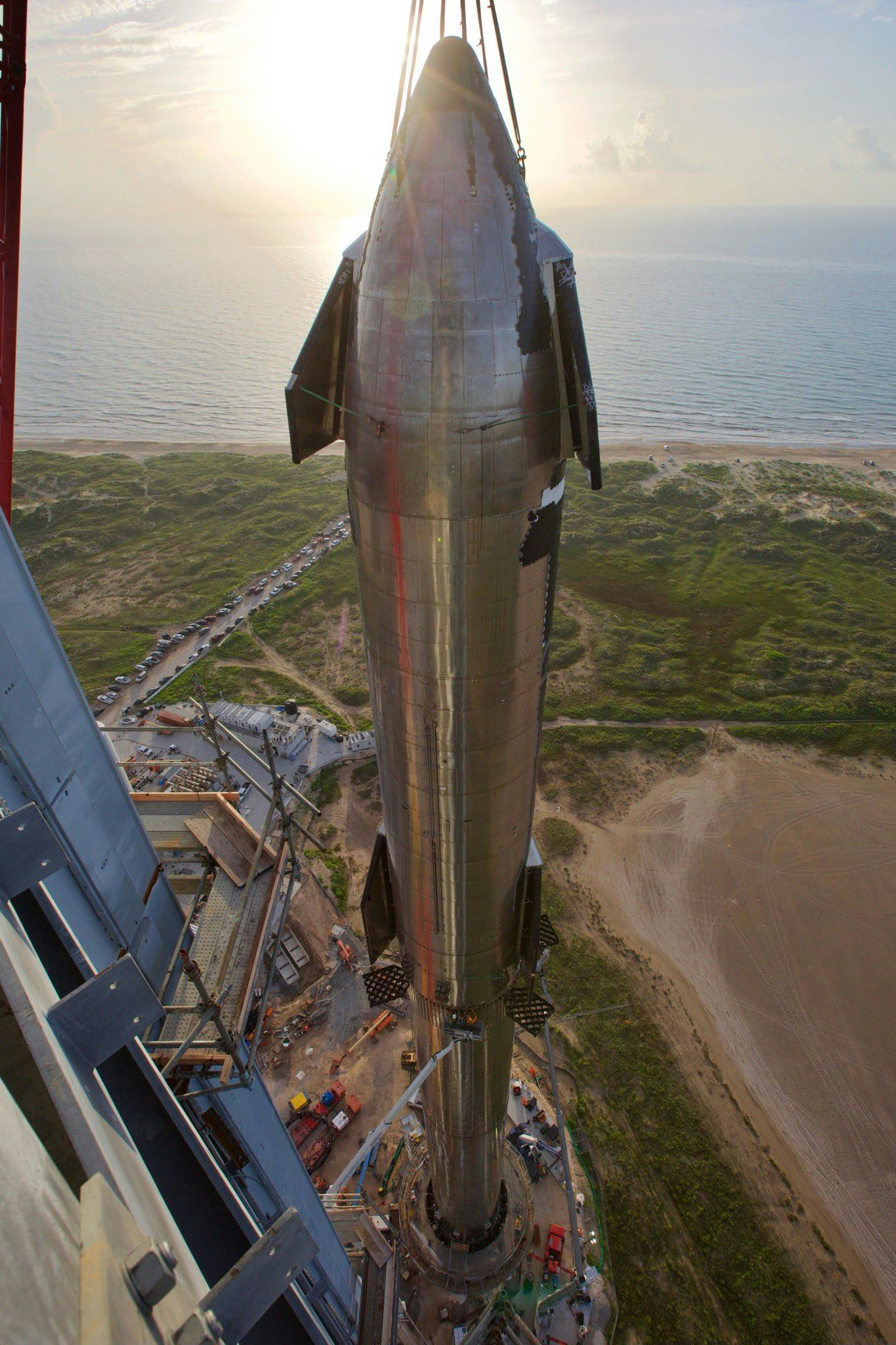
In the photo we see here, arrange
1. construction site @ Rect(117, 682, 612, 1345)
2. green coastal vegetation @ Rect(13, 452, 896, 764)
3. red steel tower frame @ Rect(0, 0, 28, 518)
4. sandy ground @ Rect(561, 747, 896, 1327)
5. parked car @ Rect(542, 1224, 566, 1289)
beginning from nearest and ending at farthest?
1. red steel tower frame @ Rect(0, 0, 28, 518)
2. construction site @ Rect(117, 682, 612, 1345)
3. parked car @ Rect(542, 1224, 566, 1289)
4. sandy ground @ Rect(561, 747, 896, 1327)
5. green coastal vegetation @ Rect(13, 452, 896, 764)

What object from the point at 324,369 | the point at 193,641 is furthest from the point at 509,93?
the point at 193,641

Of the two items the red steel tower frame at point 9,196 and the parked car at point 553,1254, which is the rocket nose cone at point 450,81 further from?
the parked car at point 553,1254

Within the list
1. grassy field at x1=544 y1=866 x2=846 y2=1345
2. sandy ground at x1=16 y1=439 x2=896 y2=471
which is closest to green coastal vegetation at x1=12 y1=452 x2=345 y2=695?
sandy ground at x1=16 y1=439 x2=896 y2=471

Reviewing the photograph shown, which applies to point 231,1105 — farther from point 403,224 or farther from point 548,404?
point 403,224

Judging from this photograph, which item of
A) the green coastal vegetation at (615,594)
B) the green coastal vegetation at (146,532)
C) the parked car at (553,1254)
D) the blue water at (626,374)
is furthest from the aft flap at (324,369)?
the blue water at (626,374)

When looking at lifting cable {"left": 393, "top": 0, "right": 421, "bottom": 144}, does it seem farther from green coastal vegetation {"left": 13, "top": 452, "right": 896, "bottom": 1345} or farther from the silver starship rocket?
green coastal vegetation {"left": 13, "top": 452, "right": 896, "bottom": 1345}
